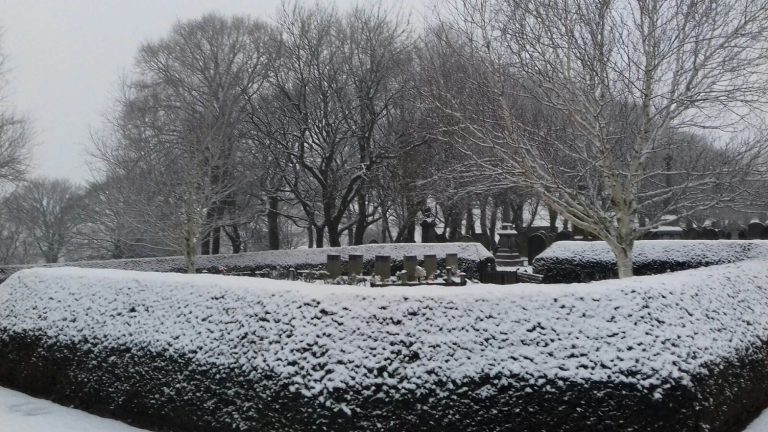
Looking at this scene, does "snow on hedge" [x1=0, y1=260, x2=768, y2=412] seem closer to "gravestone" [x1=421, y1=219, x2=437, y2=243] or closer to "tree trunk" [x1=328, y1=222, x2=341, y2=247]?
"gravestone" [x1=421, y1=219, x2=437, y2=243]

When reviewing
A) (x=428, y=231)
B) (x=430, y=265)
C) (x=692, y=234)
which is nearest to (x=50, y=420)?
(x=430, y=265)

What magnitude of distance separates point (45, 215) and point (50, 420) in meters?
41.6

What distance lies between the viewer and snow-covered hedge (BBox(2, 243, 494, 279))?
2091 centimetres

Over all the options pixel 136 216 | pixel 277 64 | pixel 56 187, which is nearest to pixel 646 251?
pixel 136 216

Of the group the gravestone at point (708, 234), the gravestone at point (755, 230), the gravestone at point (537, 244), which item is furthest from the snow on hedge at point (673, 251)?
the gravestone at point (755, 230)

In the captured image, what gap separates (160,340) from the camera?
6.80 meters

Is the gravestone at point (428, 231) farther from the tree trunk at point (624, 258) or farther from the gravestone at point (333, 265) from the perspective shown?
the tree trunk at point (624, 258)

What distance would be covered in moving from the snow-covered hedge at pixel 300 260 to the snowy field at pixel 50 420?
12768mm

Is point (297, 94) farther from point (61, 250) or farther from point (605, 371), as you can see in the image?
point (61, 250)

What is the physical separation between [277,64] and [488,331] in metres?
23.5

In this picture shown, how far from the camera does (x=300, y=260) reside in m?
21.6

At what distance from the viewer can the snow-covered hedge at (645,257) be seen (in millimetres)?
14883

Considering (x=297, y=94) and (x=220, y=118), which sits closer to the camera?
(x=220, y=118)

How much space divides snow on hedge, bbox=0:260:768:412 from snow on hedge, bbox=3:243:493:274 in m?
14.3
